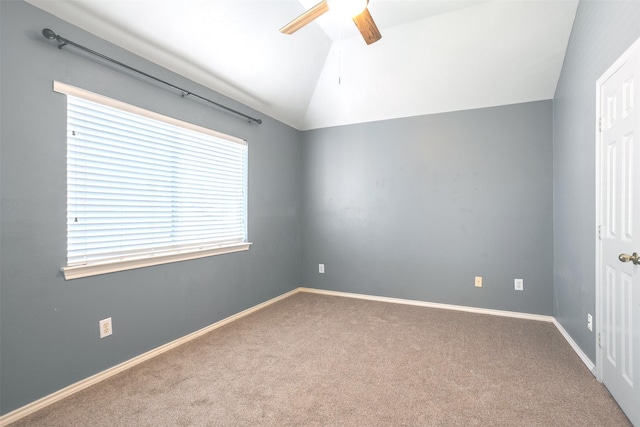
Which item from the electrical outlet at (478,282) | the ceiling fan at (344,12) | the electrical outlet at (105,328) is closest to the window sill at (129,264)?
the electrical outlet at (105,328)

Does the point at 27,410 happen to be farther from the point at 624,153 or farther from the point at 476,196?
the point at 476,196

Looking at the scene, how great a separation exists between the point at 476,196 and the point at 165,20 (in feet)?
11.4

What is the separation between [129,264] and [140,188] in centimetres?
60

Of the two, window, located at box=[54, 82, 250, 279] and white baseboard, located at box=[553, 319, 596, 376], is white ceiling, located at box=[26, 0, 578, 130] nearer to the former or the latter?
window, located at box=[54, 82, 250, 279]

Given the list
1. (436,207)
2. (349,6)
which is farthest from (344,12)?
(436,207)

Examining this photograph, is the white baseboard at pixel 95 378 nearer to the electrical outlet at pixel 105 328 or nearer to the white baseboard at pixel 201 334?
the white baseboard at pixel 201 334

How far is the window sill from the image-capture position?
1947 mm

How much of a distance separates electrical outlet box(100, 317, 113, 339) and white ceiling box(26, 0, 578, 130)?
6.60 ft

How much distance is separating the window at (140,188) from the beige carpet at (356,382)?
844 mm

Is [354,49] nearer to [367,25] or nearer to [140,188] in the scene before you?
[367,25]

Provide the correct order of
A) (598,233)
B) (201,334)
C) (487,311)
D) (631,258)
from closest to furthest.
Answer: (631,258)
(598,233)
(201,334)
(487,311)

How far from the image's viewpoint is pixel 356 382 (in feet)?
6.69

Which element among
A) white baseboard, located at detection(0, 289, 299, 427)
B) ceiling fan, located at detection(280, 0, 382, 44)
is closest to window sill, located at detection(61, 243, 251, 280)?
white baseboard, located at detection(0, 289, 299, 427)

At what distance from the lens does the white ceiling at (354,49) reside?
87.4 inches
